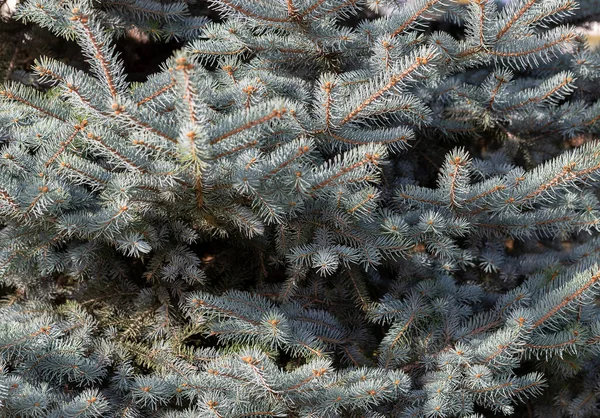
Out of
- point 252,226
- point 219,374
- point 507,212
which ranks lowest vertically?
point 219,374

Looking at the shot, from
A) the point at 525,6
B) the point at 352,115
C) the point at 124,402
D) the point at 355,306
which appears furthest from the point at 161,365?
the point at 525,6

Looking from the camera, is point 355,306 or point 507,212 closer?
point 507,212

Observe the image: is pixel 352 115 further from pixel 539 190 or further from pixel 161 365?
pixel 161 365

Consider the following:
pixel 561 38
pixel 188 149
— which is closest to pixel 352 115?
pixel 188 149

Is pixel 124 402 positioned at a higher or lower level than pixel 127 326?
lower

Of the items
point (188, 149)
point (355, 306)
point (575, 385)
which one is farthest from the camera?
point (575, 385)

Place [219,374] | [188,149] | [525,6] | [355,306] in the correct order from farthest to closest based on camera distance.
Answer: [355,306] → [525,6] → [219,374] → [188,149]

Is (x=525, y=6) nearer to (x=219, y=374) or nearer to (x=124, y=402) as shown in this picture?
(x=219, y=374)
